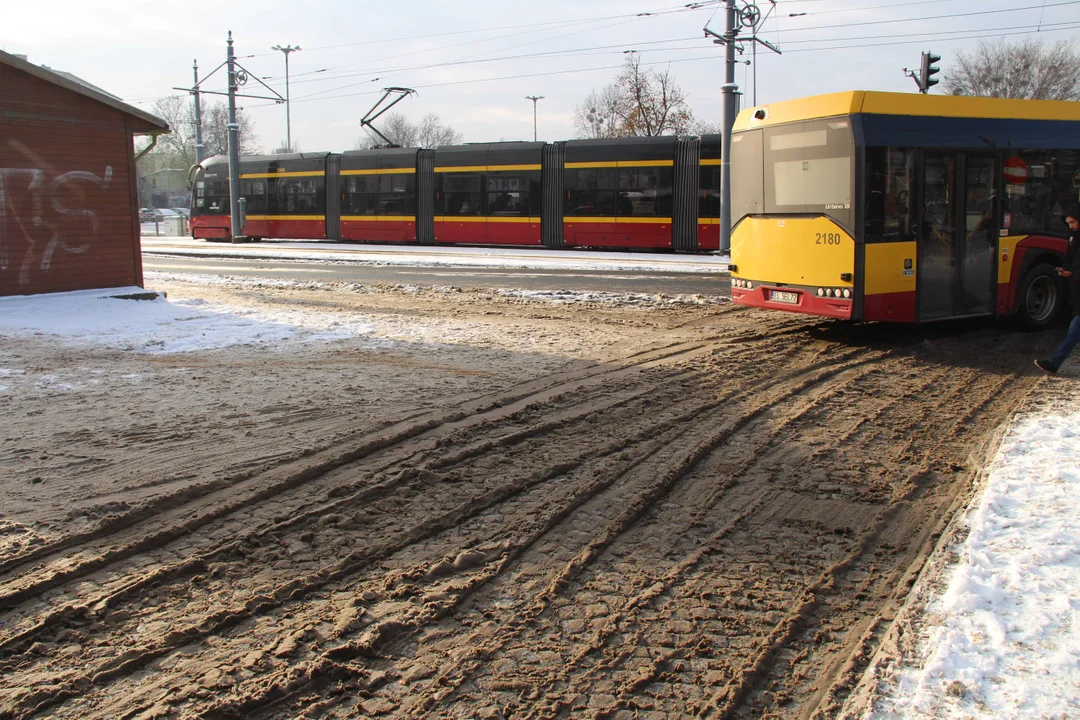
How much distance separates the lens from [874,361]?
32.3ft

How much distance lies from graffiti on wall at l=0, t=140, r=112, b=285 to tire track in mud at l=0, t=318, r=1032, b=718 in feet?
35.7

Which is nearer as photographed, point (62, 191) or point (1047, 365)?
point (1047, 365)

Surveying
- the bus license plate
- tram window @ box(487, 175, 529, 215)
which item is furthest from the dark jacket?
tram window @ box(487, 175, 529, 215)

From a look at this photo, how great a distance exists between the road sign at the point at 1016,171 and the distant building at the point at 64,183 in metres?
13.4

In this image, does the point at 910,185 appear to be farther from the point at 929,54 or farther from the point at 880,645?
the point at 929,54

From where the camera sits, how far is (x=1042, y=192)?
1170 centimetres

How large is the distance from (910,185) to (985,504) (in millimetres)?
6493

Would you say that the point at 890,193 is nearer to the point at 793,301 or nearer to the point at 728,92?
the point at 793,301

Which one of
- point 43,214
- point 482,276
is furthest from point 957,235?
point 43,214

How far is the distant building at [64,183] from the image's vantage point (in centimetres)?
1385

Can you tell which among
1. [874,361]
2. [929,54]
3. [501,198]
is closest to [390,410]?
[874,361]

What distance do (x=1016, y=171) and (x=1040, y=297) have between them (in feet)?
5.95

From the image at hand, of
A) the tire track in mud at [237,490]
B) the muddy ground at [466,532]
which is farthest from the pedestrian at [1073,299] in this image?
the tire track in mud at [237,490]

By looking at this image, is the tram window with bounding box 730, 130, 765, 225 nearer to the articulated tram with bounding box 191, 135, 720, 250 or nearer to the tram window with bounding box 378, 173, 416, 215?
the articulated tram with bounding box 191, 135, 720, 250
